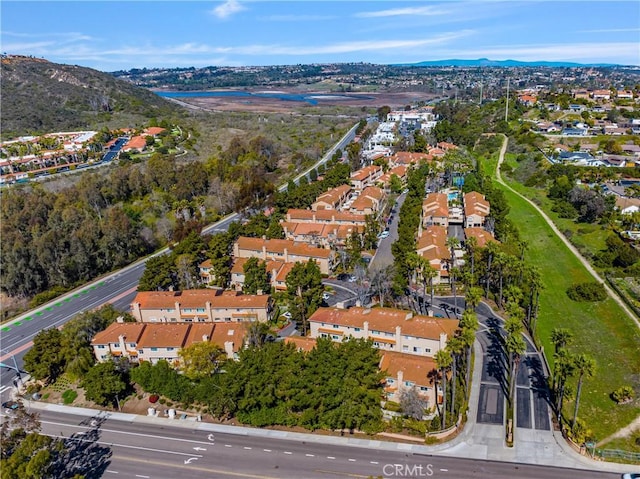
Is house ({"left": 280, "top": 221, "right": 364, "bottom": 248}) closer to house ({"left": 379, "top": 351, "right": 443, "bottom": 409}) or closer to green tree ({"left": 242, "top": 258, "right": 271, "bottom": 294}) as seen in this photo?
green tree ({"left": 242, "top": 258, "right": 271, "bottom": 294})

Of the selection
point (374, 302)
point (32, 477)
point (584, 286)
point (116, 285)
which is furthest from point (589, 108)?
point (32, 477)

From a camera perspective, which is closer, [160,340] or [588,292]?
[160,340]

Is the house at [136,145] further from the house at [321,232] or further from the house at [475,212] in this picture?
the house at [475,212]

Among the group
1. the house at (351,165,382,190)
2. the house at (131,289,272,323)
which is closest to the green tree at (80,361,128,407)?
the house at (131,289,272,323)

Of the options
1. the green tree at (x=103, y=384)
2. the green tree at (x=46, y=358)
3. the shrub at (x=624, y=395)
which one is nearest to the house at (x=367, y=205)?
the shrub at (x=624, y=395)

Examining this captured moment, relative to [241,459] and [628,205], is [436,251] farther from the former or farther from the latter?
[628,205]

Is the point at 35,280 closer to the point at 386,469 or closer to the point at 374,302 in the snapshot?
the point at 374,302

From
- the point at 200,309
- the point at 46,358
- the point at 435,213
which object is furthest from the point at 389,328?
the point at 435,213
